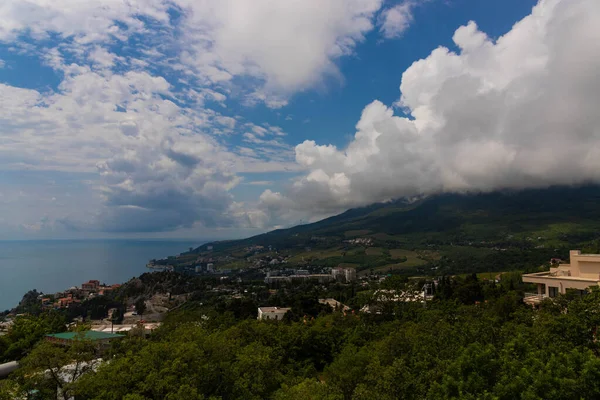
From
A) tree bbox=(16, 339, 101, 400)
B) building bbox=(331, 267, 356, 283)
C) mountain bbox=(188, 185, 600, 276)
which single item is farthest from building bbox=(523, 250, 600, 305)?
building bbox=(331, 267, 356, 283)

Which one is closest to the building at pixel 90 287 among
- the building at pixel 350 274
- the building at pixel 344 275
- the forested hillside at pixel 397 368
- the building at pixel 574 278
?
the building at pixel 344 275

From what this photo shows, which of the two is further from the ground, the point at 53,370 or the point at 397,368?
the point at 397,368

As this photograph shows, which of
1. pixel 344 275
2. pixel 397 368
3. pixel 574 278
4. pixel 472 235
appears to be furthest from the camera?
pixel 472 235

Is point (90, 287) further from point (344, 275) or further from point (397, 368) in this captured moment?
point (397, 368)

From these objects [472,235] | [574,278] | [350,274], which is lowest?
[350,274]

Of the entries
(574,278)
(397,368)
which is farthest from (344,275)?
(397,368)

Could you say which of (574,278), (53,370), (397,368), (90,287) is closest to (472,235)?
(574,278)

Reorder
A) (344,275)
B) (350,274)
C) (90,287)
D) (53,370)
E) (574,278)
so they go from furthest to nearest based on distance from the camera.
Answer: (344,275)
(350,274)
(90,287)
(574,278)
(53,370)

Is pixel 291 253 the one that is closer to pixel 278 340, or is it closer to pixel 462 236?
pixel 462 236

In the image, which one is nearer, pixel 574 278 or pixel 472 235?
pixel 574 278

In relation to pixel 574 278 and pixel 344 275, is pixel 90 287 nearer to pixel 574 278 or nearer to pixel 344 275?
pixel 344 275
